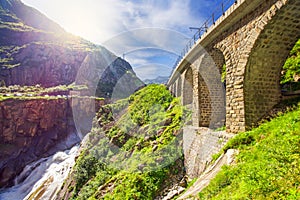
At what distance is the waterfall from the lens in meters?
18.4

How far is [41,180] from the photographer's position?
21.9 metres

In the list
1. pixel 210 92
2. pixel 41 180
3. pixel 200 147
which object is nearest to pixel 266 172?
pixel 200 147

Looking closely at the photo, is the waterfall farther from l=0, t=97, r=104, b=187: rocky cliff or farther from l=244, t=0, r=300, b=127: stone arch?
l=244, t=0, r=300, b=127: stone arch

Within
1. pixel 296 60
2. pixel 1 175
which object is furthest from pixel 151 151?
pixel 1 175

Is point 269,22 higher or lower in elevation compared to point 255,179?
higher

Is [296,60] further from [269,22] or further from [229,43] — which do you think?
[269,22]

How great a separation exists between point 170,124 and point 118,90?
55.4 meters

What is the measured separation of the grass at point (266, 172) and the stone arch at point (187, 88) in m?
11.3

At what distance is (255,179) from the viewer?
12.1 feet

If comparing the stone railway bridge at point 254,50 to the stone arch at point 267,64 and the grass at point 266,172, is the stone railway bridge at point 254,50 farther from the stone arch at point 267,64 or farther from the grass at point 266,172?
the grass at point 266,172

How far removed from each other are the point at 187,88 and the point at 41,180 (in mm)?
19274

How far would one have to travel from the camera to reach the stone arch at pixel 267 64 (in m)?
7.03

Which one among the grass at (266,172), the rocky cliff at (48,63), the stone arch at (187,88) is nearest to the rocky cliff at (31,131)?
the rocky cliff at (48,63)

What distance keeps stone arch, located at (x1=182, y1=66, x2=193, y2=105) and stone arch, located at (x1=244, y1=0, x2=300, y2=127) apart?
29.3ft
